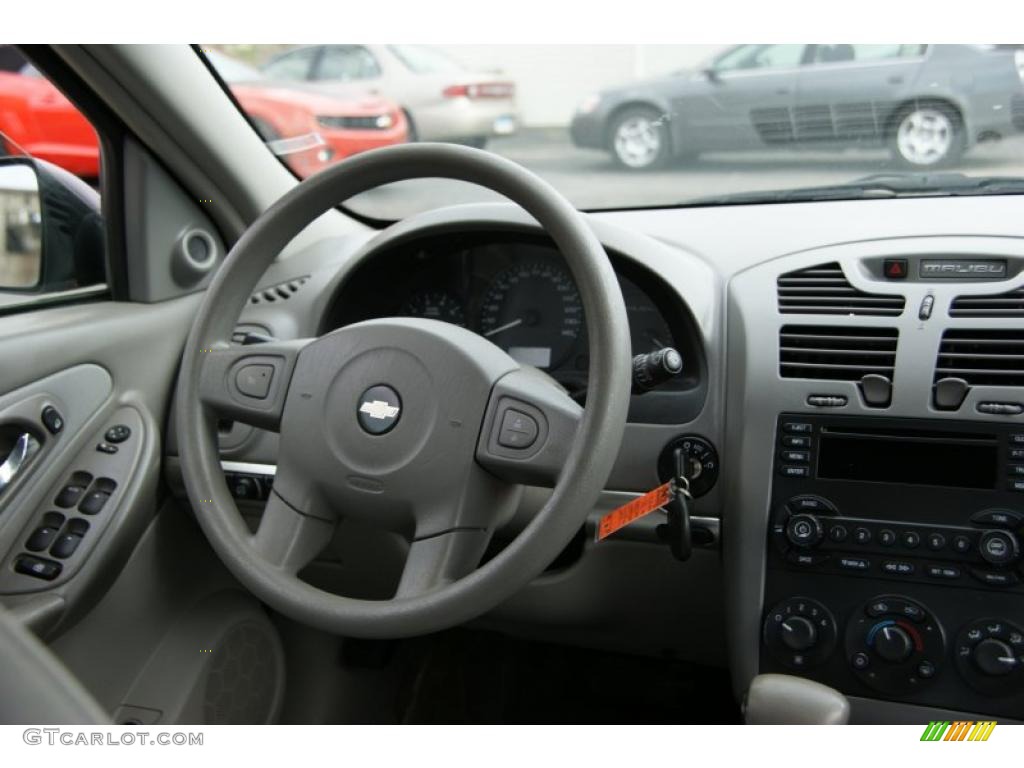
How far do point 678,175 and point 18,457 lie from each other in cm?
150

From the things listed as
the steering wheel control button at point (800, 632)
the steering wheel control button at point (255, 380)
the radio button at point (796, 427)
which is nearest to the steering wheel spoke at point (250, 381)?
the steering wheel control button at point (255, 380)

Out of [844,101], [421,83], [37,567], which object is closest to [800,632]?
[844,101]

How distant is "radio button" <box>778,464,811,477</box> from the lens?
5.24 ft

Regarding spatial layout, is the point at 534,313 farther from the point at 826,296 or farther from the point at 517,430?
the point at 517,430

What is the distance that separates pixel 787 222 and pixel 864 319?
0.33 m

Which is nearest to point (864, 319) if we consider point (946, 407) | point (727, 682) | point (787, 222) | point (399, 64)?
point (946, 407)

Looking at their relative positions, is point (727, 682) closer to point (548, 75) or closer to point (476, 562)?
point (476, 562)

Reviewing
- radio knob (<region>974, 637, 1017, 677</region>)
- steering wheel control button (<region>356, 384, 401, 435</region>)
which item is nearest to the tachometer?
steering wheel control button (<region>356, 384, 401, 435</region>)

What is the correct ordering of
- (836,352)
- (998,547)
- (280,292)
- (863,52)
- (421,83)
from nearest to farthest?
(998,547), (836,352), (863,52), (280,292), (421,83)

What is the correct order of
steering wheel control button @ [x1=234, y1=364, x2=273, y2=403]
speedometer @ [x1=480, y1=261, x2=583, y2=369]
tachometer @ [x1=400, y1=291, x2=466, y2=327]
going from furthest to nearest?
1. tachometer @ [x1=400, y1=291, x2=466, y2=327]
2. speedometer @ [x1=480, y1=261, x2=583, y2=369]
3. steering wheel control button @ [x1=234, y1=364, x2=273, y2=403]

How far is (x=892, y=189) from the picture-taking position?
1857mm

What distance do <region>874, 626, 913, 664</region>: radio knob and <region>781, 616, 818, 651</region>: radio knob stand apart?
11cm

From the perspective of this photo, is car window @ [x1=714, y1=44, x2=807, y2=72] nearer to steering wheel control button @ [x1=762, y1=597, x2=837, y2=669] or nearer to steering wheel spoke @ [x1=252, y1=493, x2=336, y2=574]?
steering wheel control button @ [x1=762, y1=597, x2=837, y2=669]

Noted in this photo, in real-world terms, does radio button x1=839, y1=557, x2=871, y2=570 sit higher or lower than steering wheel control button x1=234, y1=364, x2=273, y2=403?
lower
